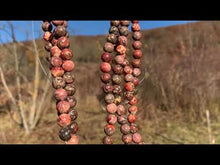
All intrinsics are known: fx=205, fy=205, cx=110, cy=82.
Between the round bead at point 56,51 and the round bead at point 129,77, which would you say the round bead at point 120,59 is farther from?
the round bead at point 56,51

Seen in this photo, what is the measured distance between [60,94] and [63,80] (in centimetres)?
5

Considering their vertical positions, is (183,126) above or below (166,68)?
below

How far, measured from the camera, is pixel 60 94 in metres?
0.62

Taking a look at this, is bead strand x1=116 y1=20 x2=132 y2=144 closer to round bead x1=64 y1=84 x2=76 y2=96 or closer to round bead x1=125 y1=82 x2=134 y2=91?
round bead x1=125 y1=82 x2=134 y2=91

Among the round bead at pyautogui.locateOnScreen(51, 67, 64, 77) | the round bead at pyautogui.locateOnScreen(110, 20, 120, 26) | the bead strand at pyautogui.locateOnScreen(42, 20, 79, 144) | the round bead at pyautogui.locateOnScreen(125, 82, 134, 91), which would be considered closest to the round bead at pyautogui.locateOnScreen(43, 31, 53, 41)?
the bead strand at pyautogui.locateOnScreen(42, 20, 79, 144)

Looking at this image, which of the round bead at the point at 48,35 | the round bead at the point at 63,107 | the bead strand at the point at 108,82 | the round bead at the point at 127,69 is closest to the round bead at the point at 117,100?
the bead strand at the point at 108,82

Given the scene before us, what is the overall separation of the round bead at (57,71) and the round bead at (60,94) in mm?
46

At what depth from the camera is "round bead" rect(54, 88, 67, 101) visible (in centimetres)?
61

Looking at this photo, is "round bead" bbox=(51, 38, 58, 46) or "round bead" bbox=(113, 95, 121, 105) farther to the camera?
"round bead" bbox=(113, 95, 121, 105)

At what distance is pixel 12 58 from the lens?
Answer: 13.9ft

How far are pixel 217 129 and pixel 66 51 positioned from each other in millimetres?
3733

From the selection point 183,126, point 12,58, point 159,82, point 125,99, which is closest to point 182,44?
point 159,82

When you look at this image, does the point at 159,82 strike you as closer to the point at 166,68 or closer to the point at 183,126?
the point at 166,68
